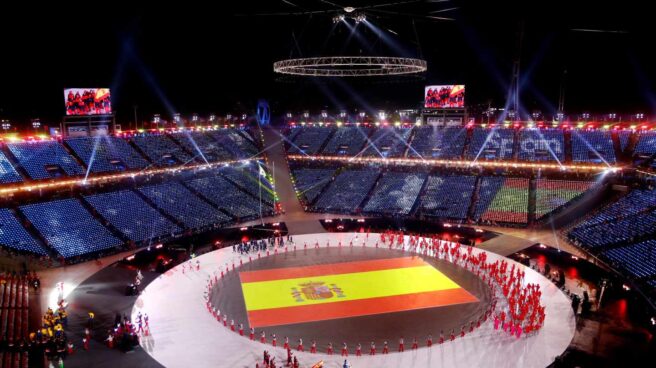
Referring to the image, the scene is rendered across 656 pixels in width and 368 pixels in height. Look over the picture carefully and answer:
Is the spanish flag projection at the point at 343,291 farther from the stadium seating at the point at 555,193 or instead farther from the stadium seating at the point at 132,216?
the stadium seating at the point at 555,193

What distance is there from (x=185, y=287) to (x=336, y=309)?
10.2 meters

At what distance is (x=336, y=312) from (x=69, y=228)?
25118 millimetres

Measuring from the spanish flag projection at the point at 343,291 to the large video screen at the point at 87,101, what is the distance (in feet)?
94.3

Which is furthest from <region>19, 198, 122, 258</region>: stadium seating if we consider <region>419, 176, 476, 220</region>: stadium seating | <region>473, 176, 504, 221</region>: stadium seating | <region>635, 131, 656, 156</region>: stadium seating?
<region>635, 131, 656, 156</region>: stadium seating

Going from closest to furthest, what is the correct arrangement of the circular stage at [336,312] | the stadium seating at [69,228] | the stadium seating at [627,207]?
the circular stage at [336,312], the stadium seating at [69,228], the stadium seating at [627,207]

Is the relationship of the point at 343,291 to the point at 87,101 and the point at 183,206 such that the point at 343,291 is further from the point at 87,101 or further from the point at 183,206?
the point at 87,101

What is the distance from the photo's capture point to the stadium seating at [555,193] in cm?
4247

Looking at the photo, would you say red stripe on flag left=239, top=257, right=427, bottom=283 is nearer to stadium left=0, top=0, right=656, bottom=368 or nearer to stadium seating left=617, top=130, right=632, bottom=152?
stadium left=0, top=0, right=656, bottom=368

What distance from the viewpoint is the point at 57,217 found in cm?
3844

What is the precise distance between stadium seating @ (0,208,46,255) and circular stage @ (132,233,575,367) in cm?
1137

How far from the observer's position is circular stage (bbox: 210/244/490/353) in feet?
78.4

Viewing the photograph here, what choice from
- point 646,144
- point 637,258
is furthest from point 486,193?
point 637,258

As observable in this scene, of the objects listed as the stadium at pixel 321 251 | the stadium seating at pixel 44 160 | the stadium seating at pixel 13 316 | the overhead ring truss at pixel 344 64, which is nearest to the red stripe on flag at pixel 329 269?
Result: the stadium at pixel 321 251

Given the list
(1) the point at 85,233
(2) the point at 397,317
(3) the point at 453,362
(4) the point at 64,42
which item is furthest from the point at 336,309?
(4) the point at 64,42
